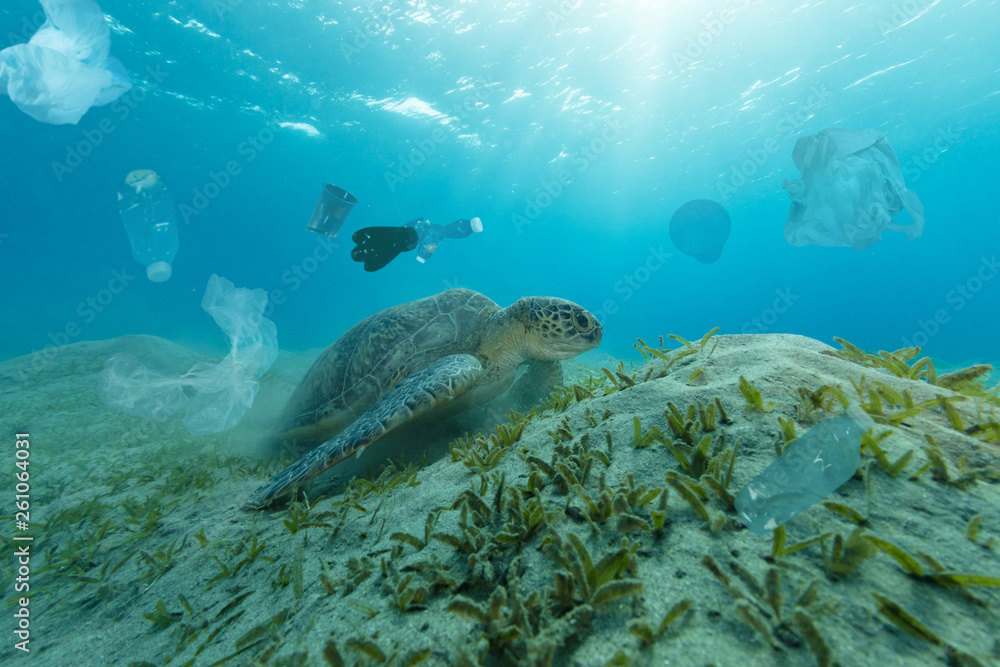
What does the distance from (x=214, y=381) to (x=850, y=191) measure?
846 cm

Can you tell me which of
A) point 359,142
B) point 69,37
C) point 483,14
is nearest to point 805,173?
point 69,37

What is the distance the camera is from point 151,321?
3591 centimetres

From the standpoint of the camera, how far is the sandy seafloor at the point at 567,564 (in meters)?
0.70

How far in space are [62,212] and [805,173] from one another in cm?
6432

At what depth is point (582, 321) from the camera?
129 inches

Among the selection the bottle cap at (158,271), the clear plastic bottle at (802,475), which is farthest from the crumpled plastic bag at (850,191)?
the bottle cap at (158,271)

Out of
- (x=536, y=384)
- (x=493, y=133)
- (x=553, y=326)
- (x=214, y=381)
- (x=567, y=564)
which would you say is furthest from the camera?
(x=493, y=133)

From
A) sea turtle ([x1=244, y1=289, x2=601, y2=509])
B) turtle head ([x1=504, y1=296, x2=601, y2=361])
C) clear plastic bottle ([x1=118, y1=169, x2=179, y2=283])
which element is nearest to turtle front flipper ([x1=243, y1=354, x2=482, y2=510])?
sea turtle ([x1=244, y1=289, x2=601, y2=509])

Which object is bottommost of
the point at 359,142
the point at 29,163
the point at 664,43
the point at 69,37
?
the point at 69,37

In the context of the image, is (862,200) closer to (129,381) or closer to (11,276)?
(129,381)

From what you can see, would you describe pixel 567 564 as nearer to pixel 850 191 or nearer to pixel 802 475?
pixel 802 475

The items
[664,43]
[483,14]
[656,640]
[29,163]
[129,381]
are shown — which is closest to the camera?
[656,640]

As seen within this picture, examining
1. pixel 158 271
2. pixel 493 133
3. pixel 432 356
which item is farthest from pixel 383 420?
pixel 493 133

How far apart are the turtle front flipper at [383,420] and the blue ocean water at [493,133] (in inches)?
542
